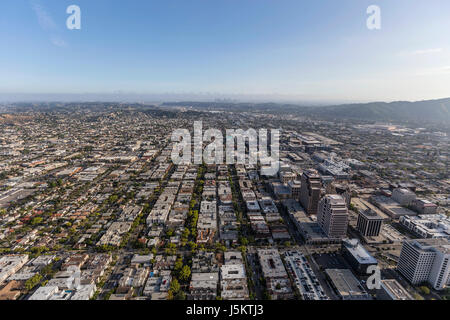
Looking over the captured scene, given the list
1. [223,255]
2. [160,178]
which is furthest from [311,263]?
[160,178]

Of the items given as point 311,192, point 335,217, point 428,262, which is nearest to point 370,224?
point 335,217

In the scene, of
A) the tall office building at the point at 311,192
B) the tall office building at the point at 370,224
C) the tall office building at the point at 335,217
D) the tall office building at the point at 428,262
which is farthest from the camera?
the tall office building at the point at 311,192

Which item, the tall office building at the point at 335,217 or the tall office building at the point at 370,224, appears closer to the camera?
the tall office building at the point at 335,217

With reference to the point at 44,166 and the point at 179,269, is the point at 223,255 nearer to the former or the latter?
the point at 179,269

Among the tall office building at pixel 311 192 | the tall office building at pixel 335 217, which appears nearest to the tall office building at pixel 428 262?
the tall office building at pixel 335 217

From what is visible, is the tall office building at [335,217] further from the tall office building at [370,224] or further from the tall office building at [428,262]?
the tall office building at [428,262]

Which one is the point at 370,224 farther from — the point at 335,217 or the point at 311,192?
the point at 311,192
